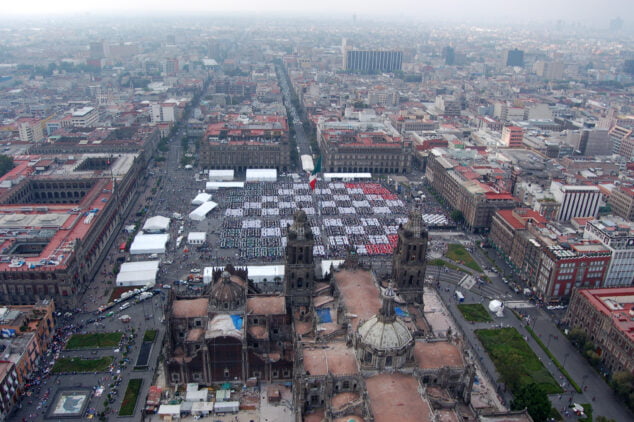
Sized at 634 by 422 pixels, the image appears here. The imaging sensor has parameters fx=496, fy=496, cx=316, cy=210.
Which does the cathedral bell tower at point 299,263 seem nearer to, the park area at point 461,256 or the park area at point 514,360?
the park area at point 514,360

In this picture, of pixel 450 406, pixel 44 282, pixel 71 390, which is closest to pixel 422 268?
pixel 450 406

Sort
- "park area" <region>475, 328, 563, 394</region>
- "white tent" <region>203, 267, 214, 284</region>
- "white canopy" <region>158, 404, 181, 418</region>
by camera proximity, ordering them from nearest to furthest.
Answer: "white canopy" <region>158, 404, 181, 418</region> < "park area" <region>475, 328, 563, 394</region> < "white tent" <region>203, 267, 214, 284</region>

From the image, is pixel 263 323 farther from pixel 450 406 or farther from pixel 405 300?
pixel 450 406

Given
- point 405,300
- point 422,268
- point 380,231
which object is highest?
point 422,268

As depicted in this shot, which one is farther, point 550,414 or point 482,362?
point 482,362

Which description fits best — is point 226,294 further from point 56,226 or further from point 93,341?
point 56,226

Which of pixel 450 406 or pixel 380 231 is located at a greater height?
pixel 450 406

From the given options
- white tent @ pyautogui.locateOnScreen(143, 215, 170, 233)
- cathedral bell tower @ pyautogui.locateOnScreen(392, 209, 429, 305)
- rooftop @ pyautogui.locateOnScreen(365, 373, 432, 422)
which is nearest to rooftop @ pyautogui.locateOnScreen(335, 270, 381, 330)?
cathedral bell tower @ pyautogui.locateOnScreen(392, 209, 429, 305)

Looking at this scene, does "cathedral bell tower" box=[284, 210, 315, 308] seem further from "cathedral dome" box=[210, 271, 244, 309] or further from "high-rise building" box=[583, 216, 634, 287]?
"high-rise building" box=[583, 216, 634, 287]
